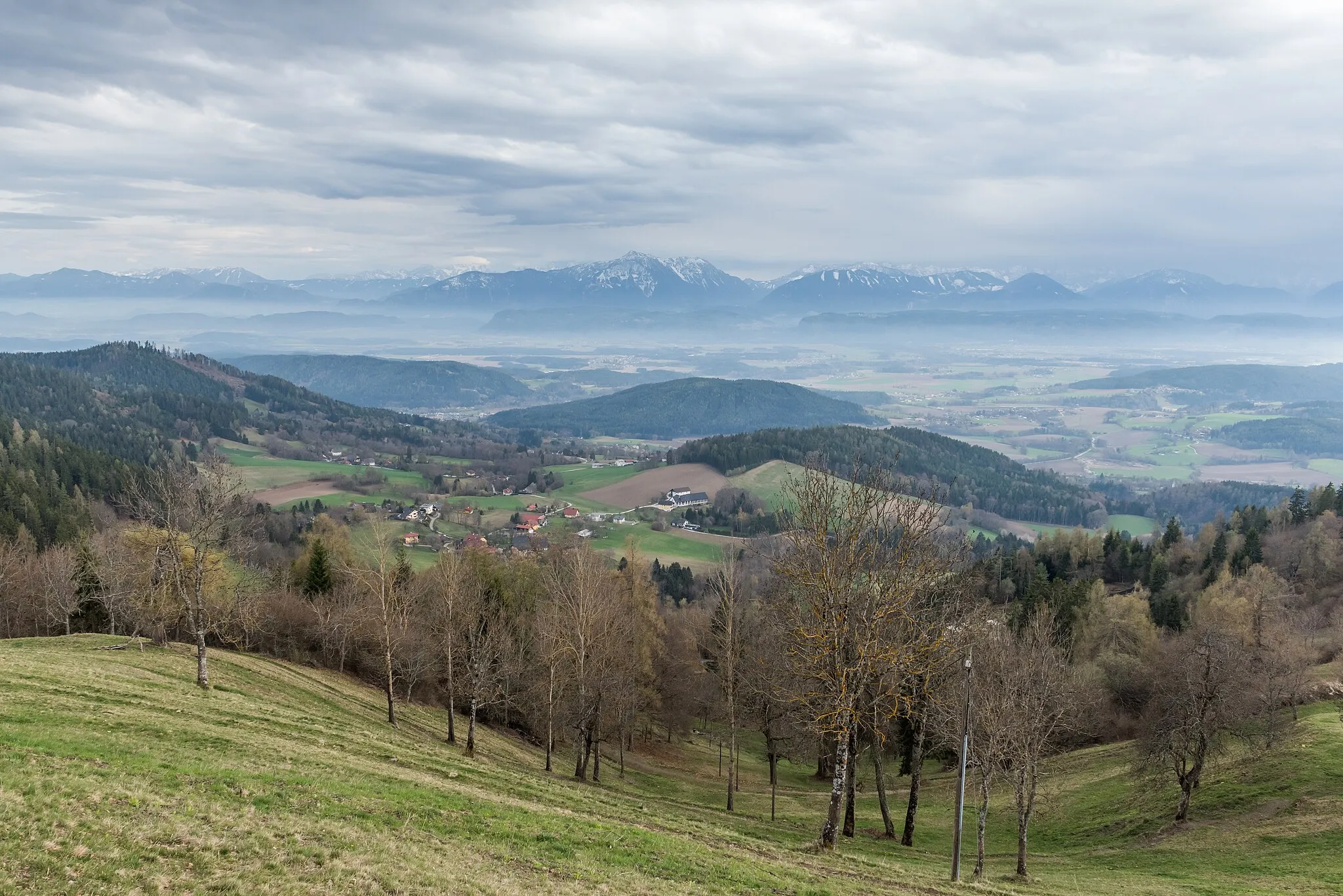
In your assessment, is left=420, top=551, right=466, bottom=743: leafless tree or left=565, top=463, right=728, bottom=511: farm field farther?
left=565, top=463, right=728, bottom=511: farm field

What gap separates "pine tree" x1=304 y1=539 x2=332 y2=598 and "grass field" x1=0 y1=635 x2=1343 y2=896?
1480cm

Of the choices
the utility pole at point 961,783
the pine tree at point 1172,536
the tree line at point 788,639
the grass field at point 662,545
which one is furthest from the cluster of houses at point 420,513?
the utility pole at point 961,783

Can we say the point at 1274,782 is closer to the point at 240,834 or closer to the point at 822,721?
the point at 822,721

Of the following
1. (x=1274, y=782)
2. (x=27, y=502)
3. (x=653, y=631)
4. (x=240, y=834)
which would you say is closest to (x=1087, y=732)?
(x=1274, y=782)

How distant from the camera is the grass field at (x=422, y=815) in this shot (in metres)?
13.2

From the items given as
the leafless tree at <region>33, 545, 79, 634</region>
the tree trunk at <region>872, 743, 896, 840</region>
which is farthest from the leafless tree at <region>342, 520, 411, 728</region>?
the tree trunk at <region>872, 743, 896, 840</region>

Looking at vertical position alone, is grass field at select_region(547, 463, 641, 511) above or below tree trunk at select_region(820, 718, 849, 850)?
below

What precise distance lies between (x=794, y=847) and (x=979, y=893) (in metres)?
5.63

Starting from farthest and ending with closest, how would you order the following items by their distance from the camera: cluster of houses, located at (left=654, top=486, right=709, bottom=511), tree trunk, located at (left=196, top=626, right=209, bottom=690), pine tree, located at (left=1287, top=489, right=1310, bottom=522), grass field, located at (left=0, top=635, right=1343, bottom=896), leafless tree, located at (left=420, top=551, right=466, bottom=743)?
1. cluster of houses, located at (left=654, top=486, right=709, bottom=511)
2. pine tree, located at (left=1287, top=489, right=1310, bottom=522)
3. leafless tree, located at (left=420, top=551, right=466, bottom=743)
4. tree trunk, located at (left=196, top=626, right=209, bottom=690)
5. grass field, located at (left=0, top=635, right=1343, bottom=896)

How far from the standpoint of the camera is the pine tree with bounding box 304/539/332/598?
180 ft

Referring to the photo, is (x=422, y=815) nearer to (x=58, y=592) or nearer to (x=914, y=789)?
(x=914, y=789)

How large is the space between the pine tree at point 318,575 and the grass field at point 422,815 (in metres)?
14.8

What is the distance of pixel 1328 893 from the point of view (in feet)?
69.4

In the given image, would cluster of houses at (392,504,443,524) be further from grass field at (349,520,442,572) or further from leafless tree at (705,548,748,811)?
leafless tree at (705,548,748,811)
